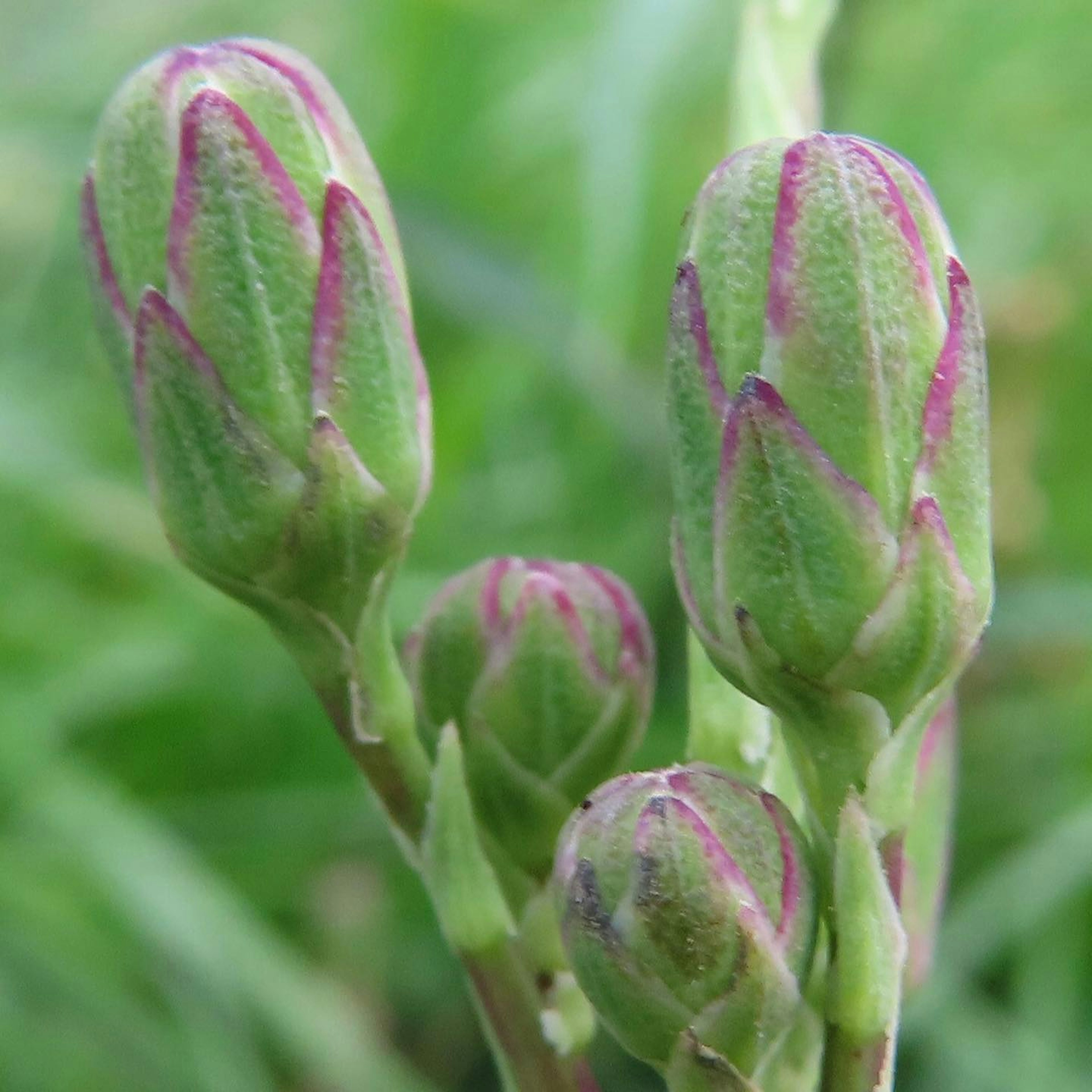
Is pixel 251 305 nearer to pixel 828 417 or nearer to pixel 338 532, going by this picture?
pixel 338 532

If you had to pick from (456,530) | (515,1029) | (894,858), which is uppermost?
(894,858)

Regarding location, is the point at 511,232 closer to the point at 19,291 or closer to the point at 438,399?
the point at 438,399

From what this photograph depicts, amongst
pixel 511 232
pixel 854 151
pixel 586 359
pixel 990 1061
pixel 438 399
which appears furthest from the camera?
pixel 511 232

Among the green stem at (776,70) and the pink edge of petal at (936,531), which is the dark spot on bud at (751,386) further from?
the green stem at (776,70)

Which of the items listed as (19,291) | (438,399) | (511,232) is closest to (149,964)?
(438,399)

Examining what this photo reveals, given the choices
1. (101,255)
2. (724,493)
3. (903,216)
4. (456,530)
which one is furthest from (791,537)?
(456,530)

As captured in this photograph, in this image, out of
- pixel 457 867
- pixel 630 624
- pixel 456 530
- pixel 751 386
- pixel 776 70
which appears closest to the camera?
pixel 751 386

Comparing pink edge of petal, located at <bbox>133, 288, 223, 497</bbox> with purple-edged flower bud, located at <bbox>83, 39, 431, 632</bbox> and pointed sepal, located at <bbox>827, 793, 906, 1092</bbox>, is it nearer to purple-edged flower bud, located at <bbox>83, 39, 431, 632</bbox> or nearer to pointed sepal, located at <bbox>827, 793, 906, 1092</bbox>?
purple-edged flower bud, located at <bbox>83, 39, 431, 632</bbox>
